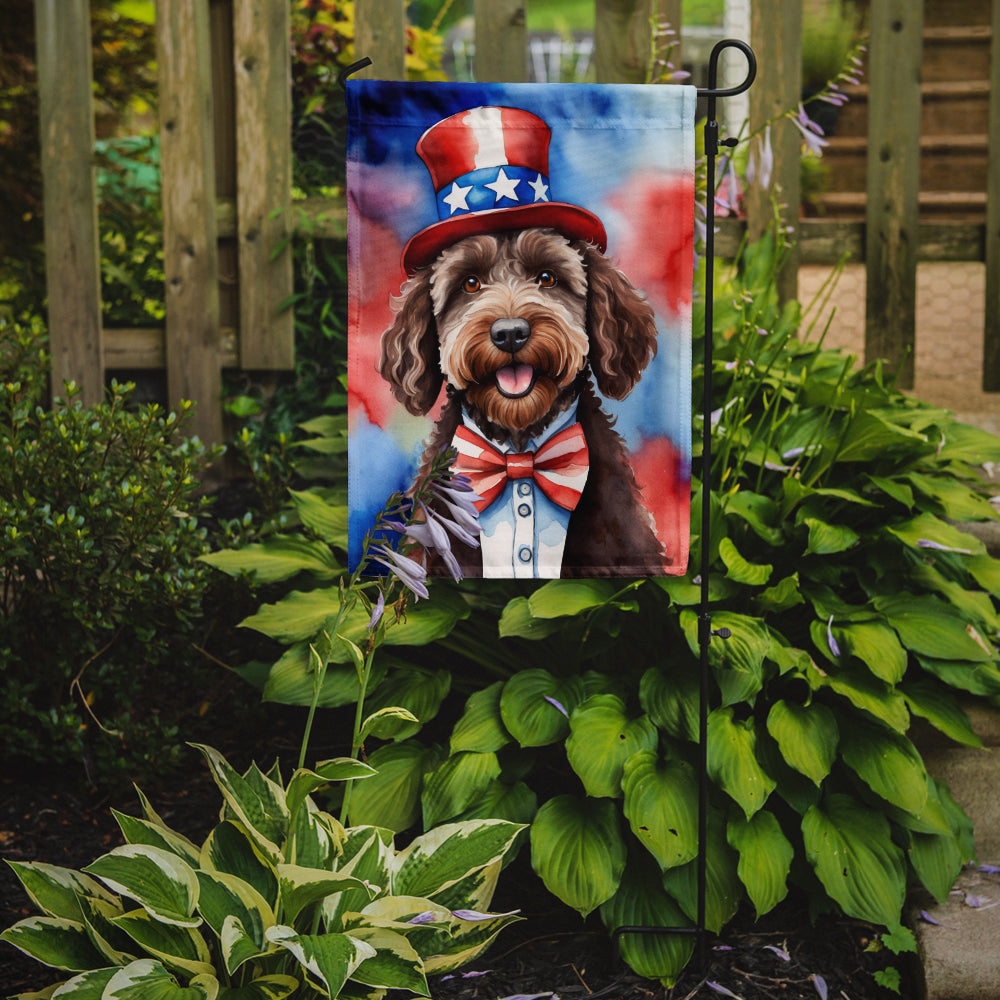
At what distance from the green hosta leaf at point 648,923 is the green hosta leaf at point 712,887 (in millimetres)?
37

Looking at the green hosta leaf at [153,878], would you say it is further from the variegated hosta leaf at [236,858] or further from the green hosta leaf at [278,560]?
the green hosta leaf at [278,560]

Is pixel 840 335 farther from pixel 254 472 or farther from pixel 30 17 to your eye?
pixel 30 17

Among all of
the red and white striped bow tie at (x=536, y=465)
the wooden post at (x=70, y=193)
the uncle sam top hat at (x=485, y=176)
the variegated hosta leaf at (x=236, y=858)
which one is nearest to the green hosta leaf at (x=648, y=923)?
the variegated hosta leaf at (x=236, y=858)

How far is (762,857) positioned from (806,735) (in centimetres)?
25

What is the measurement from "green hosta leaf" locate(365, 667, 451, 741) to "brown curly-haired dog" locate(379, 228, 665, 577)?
0.38 m

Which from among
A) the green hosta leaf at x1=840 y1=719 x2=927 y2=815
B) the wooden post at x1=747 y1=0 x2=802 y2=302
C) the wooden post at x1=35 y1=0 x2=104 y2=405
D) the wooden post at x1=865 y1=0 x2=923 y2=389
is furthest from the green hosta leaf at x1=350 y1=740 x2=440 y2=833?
the wooden post at x1=865 y1=0 x2=923 y2=389

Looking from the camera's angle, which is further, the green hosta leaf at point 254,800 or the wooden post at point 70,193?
the wooden post at point 70,193

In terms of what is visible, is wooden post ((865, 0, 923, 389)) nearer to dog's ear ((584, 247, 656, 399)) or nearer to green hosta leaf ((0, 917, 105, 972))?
dog's ear ((584, 247, 656, 399))

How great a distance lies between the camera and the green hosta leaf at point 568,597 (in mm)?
1993

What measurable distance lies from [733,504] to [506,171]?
2.96ft

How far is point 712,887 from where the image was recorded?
1.91 metres

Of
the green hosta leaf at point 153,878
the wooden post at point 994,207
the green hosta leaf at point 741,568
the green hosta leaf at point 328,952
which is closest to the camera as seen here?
the green hosta leaf at point 328,952

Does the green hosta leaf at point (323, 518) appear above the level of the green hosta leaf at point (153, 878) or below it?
above

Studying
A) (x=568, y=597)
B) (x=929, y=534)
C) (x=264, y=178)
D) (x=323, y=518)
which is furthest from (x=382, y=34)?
(x=929, y=534)
